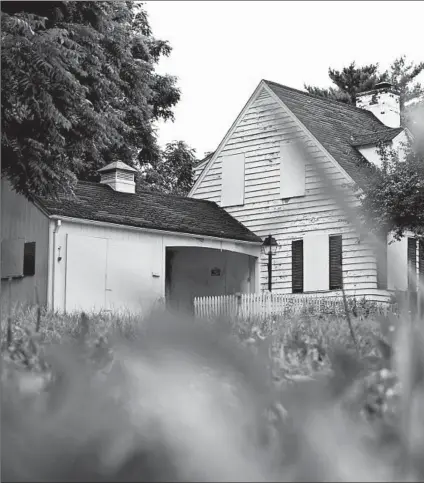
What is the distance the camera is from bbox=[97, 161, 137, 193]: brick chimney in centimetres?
2277

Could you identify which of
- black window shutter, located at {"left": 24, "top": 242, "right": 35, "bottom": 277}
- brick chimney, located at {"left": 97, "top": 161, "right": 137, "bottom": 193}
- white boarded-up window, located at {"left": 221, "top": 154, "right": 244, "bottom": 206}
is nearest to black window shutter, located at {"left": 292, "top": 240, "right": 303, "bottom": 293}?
white boarded-up window, located at {"left": 221, "top": 154, "right": 244, "bottom": 206}

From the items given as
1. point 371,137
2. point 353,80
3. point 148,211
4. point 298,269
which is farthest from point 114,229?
point 353,80

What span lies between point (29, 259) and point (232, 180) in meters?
7.03

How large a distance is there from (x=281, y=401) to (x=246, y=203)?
78.6 ft

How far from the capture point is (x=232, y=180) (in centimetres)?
2541

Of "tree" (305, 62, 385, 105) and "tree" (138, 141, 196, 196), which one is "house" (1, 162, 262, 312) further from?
"tree" (305, 62, 385, 105)

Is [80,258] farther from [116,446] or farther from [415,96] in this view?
[415,96]

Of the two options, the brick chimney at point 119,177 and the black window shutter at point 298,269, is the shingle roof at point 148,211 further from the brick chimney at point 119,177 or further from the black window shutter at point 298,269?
the black window shutter at point 298,269

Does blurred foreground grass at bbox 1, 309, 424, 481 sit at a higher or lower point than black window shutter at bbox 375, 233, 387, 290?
lower

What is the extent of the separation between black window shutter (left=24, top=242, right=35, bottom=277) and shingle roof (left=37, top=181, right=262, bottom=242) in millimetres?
1058

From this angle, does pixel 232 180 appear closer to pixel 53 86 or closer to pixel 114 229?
pixel 114 229

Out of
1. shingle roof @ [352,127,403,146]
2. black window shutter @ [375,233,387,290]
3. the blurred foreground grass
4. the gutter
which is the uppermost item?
shingle roof @ [352,127,403,146]

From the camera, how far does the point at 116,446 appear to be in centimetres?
81

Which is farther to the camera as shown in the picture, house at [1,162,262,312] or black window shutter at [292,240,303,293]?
black window shutter at [292,240,303,293]
